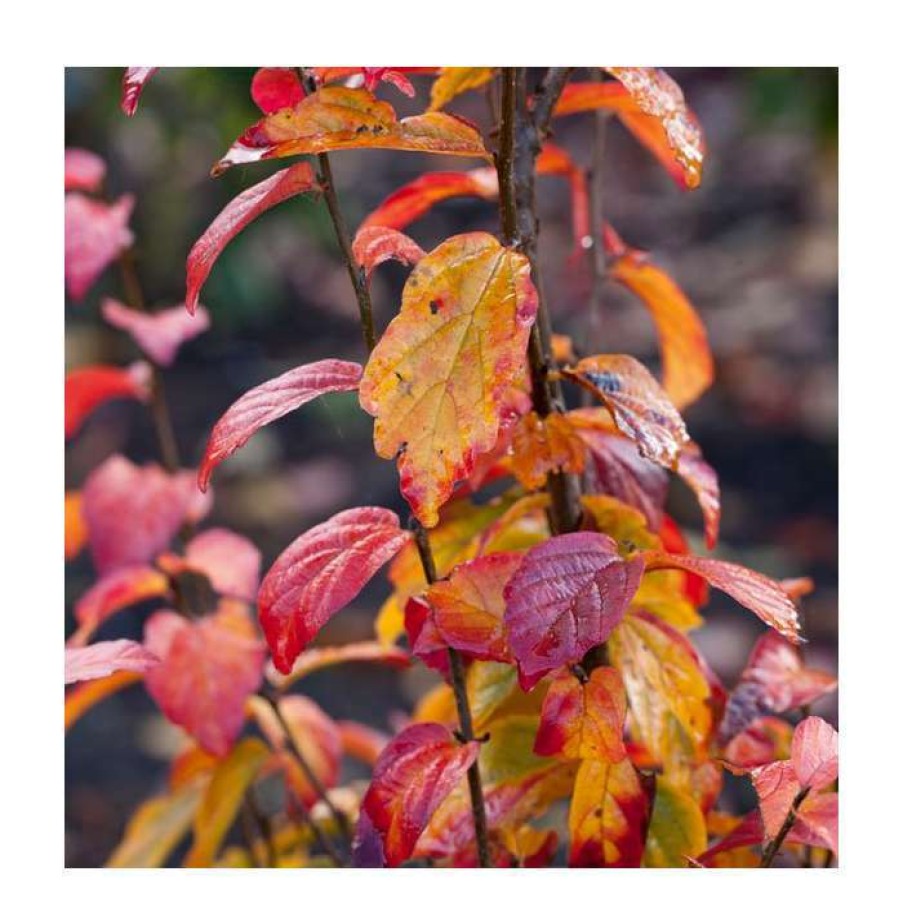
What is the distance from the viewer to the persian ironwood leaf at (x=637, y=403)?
1.75 ft

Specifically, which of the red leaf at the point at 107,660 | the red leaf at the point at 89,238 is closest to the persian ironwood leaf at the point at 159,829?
the red leaf at the point at 107,660

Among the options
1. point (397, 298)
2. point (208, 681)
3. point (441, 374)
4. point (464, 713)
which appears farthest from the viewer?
point (397, 298)

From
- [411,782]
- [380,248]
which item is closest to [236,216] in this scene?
[380,248]

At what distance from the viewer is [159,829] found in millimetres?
886

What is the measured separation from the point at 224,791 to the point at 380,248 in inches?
17.5

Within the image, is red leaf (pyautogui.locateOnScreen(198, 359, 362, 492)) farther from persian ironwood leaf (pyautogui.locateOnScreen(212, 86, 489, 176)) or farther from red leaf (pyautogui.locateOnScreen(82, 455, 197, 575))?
red leaf (pyautogui.locateOnScreen(82, 455, 197, 575))

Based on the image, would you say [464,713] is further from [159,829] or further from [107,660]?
[159,829]

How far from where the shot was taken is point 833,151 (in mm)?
2504

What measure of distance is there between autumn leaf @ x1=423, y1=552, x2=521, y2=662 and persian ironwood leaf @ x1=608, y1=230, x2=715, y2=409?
0.82ft

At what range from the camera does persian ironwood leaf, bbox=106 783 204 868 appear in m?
0.87

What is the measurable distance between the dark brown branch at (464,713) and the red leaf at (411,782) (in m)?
0.01

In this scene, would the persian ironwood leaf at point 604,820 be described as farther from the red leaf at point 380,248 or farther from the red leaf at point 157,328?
the red leaf at point 157,328

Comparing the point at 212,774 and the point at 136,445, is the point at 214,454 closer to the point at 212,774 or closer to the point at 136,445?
the point at 212,774
